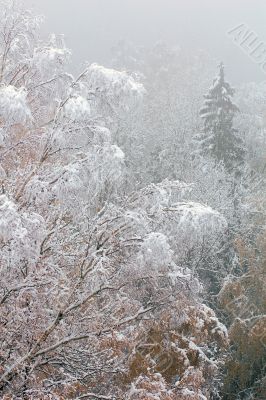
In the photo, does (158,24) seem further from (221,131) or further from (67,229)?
(67,229)

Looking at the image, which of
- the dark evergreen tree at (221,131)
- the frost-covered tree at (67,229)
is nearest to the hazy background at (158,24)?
the dark evergreen tree at (221,131)

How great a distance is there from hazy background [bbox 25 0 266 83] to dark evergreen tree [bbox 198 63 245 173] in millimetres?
31988

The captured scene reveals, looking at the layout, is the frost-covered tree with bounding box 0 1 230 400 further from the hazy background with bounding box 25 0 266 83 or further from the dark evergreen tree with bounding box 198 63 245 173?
the hazy background with bounding box 25 0 266 83

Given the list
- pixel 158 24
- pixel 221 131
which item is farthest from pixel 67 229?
pixel 158 24

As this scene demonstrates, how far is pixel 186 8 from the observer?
245 feet

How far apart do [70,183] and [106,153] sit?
763 millimetres

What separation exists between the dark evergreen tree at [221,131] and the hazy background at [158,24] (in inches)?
1259

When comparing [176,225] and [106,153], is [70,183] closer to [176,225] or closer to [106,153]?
[106,153]

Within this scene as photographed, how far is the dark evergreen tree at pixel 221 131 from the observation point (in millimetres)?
27375

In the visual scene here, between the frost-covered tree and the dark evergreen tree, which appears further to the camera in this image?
the dark evergreen tree

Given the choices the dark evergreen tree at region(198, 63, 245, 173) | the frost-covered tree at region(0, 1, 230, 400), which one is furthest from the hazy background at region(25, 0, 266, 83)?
the frost-covered tree at region(0, 1, 230, 400)

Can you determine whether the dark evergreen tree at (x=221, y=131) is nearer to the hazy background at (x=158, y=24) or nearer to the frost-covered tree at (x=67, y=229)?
the frost-covered tree at (x=67, y=229)

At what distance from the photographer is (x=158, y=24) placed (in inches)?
2768

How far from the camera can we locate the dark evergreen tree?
27.4m
